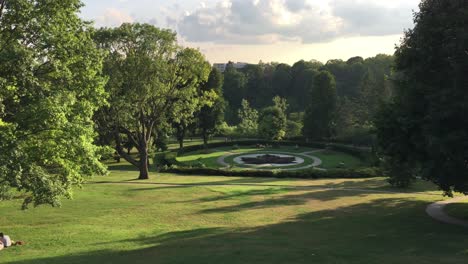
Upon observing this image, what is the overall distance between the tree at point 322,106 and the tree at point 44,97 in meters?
58.9

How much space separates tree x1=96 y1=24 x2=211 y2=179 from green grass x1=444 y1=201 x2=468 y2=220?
23798 millimetres

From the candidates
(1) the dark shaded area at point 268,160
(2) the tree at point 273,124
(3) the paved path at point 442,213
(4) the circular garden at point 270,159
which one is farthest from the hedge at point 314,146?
(3) the paved path at point 442,213

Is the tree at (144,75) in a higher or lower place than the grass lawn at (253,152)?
higher

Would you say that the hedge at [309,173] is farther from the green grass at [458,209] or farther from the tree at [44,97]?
the tree at [44,97]

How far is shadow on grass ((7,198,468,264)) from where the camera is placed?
535 inches

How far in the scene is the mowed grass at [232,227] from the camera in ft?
46.6

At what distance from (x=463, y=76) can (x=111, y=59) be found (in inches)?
1067

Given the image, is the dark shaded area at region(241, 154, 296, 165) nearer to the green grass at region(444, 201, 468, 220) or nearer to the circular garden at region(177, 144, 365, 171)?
the circular garden at region(177, 144, 365, 171)

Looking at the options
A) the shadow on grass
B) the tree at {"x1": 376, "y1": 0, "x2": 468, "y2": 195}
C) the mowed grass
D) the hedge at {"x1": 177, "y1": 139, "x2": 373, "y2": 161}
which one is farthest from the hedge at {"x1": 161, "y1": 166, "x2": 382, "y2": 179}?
the tree at {"x1": 376, "y1": 0, "x2": 468, "y2": 195}

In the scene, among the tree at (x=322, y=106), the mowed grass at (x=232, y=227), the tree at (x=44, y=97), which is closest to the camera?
the mowed grass at (x=232, y=227)

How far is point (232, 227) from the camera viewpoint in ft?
66.5

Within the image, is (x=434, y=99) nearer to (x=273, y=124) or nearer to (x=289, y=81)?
(x=273, y=124)

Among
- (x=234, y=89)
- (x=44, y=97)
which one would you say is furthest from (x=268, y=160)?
(x=234, y=89)

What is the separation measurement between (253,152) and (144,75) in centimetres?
3578
